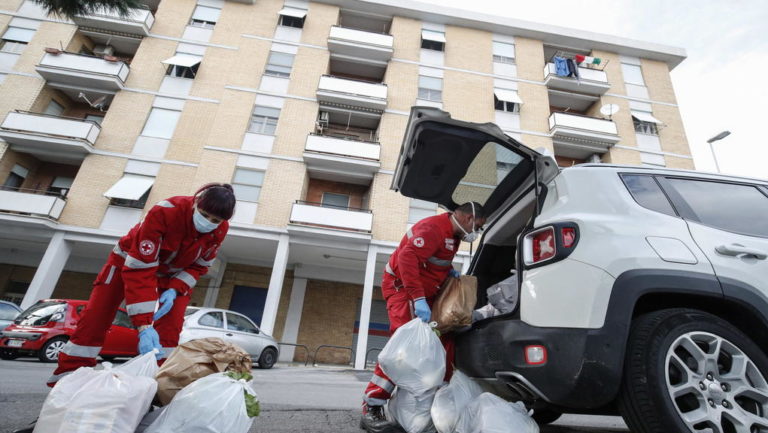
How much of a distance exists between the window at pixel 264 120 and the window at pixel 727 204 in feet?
45.3

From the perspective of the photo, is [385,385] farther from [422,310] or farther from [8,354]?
[8,354]

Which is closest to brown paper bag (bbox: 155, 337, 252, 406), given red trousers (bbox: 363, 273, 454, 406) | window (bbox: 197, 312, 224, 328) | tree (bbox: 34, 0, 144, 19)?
red trousers (bbox: 363, 273, 454, 406)

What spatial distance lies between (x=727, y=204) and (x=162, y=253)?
11.9ft

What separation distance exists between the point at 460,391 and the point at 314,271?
12915 millimetres

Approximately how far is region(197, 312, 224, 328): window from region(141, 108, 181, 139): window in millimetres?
9314

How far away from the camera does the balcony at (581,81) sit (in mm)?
16062

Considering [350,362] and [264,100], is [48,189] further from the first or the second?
[350,362]

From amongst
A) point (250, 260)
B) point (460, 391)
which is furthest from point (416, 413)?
point (250, 260)

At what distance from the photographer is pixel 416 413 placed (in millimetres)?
2090

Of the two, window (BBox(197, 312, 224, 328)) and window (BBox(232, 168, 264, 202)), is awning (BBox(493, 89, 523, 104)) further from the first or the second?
window (BBox(197, 312, 224, 328))

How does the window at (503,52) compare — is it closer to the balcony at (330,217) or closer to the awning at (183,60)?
the balcony at (330,217)

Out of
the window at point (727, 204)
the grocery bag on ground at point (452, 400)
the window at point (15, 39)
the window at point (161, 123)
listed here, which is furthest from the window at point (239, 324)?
the window at point (15, 39)

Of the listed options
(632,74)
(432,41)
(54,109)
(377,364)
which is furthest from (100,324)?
(632,74)

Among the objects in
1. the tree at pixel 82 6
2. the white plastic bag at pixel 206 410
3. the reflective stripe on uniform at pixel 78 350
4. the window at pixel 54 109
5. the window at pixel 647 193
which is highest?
A: the window at pixel 54 109
